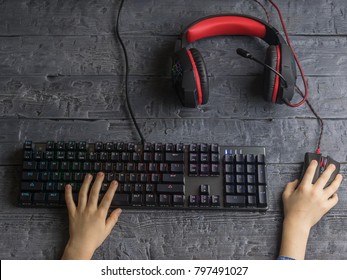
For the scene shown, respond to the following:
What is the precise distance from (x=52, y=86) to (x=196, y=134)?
41 cm

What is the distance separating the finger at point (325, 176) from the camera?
0.91m

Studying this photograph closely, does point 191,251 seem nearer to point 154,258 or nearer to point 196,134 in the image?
point 154,258

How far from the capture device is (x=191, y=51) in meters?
0.94

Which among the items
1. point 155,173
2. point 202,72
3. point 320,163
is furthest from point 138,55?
point 320,163

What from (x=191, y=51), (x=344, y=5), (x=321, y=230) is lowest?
(x=321, y=230)

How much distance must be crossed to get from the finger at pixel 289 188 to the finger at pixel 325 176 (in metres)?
0.05

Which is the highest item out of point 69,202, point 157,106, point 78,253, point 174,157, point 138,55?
point 138,55

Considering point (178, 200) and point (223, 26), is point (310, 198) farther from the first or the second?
point (223, 26)

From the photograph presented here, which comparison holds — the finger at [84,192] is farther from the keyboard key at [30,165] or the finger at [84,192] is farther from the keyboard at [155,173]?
the keyboard key at [30,165]

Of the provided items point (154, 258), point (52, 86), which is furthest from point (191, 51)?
point (154, 258)

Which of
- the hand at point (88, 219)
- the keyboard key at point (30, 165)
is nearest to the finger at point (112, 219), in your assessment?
the hand at point (88, 219)

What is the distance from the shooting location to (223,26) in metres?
1.00

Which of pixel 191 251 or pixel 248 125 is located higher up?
pixel 248 125

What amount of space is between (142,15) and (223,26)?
0.80 feet
